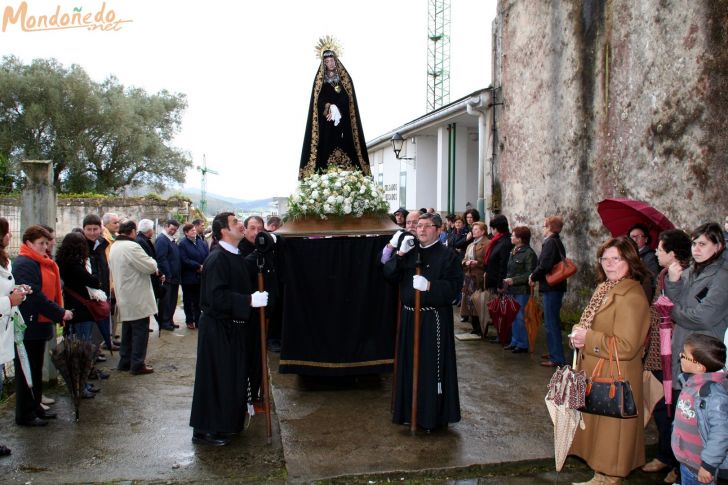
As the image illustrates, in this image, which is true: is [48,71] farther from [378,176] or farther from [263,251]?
[263,251]

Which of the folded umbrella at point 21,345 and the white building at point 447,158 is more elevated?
the white building at point 447,158

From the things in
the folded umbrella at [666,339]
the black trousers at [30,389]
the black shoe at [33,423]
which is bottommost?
the black shoe at [33,423]

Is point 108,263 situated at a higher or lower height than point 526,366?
higher

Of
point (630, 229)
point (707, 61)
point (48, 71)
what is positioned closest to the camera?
point (630, 229)

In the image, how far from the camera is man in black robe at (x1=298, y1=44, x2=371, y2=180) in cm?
704

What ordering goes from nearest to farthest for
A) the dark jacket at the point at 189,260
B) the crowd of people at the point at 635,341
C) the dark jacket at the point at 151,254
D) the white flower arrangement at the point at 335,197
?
1. the crowd of people at the point at 635,341
2. the white flower arrangement at the point at 335,197
3. the dark jacket at the point at 151,254
4. the dark jacket at the point at 189,260

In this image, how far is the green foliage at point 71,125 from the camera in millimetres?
27750

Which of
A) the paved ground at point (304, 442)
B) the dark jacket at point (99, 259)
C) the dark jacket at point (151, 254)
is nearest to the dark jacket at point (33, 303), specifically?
the paved ground at point (304, 442)

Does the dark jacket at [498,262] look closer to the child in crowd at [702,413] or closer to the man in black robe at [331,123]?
the man in black robe at [331,123]

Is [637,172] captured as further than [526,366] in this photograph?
Yes

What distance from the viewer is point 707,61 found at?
7.08 metres

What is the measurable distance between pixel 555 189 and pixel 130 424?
7.71m

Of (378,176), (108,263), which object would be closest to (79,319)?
(108,263)

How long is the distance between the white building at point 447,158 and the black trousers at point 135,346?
7.88 metres
